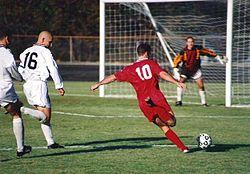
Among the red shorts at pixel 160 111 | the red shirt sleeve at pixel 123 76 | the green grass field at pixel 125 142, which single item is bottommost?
the green grass field at pixel 125 142

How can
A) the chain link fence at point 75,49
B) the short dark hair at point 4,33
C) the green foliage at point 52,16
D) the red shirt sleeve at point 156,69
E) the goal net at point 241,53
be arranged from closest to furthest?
the short dark hair at point 4,33 → the red shirt sleeve at point 156,69 → the goal net at point 241,53 → the chain link fence at point 75,49 → the green foliage at point 52,16

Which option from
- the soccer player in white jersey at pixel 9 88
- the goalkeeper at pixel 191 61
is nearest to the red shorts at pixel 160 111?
the soccer player in white jersey at pixel 9 88

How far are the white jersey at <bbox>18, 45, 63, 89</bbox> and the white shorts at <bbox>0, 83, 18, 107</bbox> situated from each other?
0.67m

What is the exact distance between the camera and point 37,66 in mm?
11148

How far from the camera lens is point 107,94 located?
78.7 ft

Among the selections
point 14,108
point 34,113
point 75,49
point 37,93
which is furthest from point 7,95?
point 75,49

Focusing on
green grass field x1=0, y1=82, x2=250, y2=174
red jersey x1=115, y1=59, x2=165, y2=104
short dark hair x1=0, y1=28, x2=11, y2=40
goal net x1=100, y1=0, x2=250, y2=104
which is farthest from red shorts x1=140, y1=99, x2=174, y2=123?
goal net x1=100, y1=0, x2=250, y2=104

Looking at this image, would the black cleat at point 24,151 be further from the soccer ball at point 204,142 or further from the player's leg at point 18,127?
the soccer ball at point 204,142

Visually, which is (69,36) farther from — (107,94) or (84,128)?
(84,128)

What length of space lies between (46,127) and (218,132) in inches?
163

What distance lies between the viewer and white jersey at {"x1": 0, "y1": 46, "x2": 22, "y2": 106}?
10.4m

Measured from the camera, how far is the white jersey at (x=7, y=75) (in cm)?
1043

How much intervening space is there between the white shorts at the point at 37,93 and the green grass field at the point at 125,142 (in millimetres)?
771

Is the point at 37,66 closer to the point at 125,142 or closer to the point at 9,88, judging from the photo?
the point at 9,88
